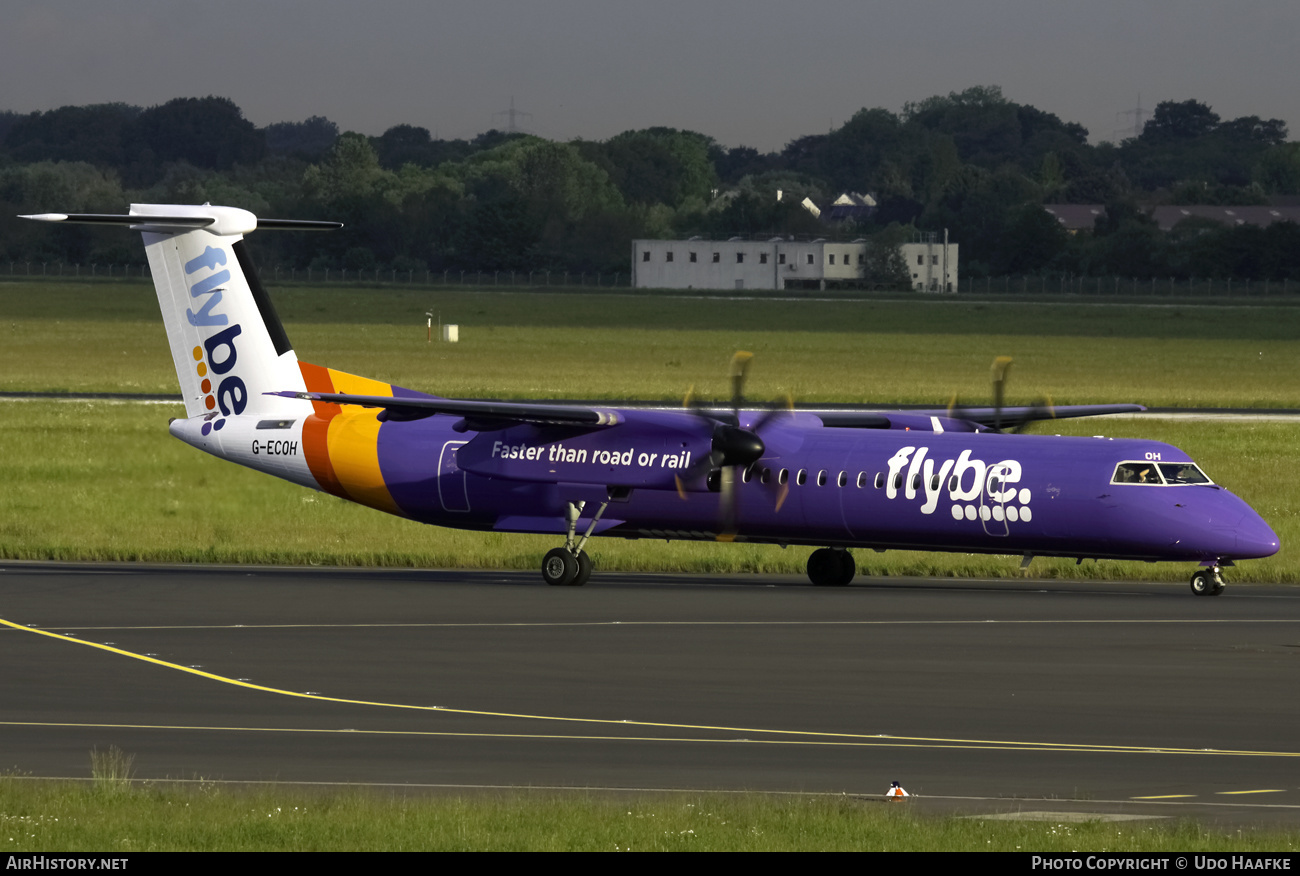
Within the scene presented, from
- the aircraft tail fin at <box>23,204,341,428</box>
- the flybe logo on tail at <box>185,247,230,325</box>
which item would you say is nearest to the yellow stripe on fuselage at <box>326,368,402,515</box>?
the aircraft tail fin at <box>23,204,341,428</box>

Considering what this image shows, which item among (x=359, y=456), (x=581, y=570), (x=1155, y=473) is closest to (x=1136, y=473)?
(x=1155, y=473)

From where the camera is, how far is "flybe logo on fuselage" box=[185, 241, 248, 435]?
109 feet

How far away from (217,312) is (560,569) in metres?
8.05

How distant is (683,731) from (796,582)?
14141 millimetres

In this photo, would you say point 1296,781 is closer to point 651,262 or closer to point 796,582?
point 796,582

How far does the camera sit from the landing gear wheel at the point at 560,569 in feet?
100

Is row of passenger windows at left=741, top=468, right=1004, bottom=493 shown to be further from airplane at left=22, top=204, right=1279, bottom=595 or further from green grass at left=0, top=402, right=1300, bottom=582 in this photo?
green grass at left=0, top=402, right=1300, bottom=582

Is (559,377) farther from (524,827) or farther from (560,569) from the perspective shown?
(524,827)

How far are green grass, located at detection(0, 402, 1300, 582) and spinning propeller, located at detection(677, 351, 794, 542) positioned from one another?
515 mm

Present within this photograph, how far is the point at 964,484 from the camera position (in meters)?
28.7

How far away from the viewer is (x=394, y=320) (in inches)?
4916
